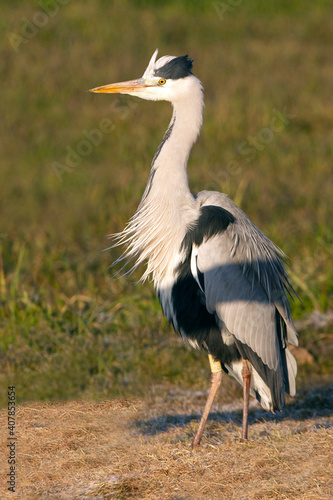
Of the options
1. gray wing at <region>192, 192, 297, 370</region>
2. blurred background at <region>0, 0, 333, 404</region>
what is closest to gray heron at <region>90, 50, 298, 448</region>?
gray wing at <region>192, 192, 297, 370</region>

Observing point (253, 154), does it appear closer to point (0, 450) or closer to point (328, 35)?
point (328, 35)

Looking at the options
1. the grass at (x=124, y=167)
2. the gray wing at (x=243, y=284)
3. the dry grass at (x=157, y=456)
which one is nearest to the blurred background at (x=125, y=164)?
the grass at (x=124, y=167)

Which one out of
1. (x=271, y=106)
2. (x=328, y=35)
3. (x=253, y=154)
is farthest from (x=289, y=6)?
(x=253, y=154)

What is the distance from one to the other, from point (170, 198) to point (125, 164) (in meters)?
7.17

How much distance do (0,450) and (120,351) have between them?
6.90 feet

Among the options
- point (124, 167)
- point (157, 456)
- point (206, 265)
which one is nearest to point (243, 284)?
point (206, 265)

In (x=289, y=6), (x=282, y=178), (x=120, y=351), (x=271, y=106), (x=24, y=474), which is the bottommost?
(x=24, y=474)

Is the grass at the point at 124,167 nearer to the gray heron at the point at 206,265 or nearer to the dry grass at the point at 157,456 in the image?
the dry grass at the point at 157,456

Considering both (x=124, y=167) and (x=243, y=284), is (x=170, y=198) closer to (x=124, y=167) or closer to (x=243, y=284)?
(x=243, y=284)

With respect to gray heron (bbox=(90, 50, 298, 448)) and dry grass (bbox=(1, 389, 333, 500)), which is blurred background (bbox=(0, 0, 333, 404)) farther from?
gray heron (bbox=(90, 50, 298, 448))

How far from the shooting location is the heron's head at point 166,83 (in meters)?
4.93

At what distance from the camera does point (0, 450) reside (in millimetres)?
4500

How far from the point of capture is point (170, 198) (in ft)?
15.7

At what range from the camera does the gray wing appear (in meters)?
4.66
